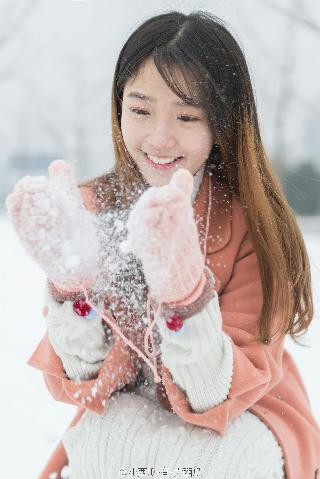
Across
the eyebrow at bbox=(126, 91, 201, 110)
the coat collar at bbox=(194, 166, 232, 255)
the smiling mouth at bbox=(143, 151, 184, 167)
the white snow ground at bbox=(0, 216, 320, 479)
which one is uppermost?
the eyebrow at bbox=(126, 91, 201, 110)

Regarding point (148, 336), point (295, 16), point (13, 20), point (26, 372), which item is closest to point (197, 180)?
point (148, 336)

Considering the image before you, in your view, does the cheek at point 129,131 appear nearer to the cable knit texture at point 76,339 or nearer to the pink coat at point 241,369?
the pink coat at point 241,369

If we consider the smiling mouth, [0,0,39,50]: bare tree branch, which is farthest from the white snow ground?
[0,0,39,50]: bare tree branch

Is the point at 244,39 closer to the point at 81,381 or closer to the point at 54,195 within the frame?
the point at 54,195

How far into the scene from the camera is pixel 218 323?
0.87 meters

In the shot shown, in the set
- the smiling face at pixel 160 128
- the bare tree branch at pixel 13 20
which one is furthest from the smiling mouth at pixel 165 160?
the bare tree branch at pixel 13 20

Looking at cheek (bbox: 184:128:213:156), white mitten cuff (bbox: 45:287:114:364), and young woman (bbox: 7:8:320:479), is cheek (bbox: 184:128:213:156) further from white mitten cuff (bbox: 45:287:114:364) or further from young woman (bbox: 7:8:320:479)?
white mitten cuff (bbox: 45:287:114:364)

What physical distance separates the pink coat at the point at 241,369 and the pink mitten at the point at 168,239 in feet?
0.76

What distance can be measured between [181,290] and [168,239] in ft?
0.32

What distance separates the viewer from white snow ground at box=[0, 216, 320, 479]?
4.93 feet

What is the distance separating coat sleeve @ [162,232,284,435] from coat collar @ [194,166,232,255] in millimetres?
52

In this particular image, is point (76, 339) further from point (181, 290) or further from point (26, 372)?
point (26, 372)

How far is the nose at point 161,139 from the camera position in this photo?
100 centimetres

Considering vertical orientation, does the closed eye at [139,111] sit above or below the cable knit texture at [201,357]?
above
